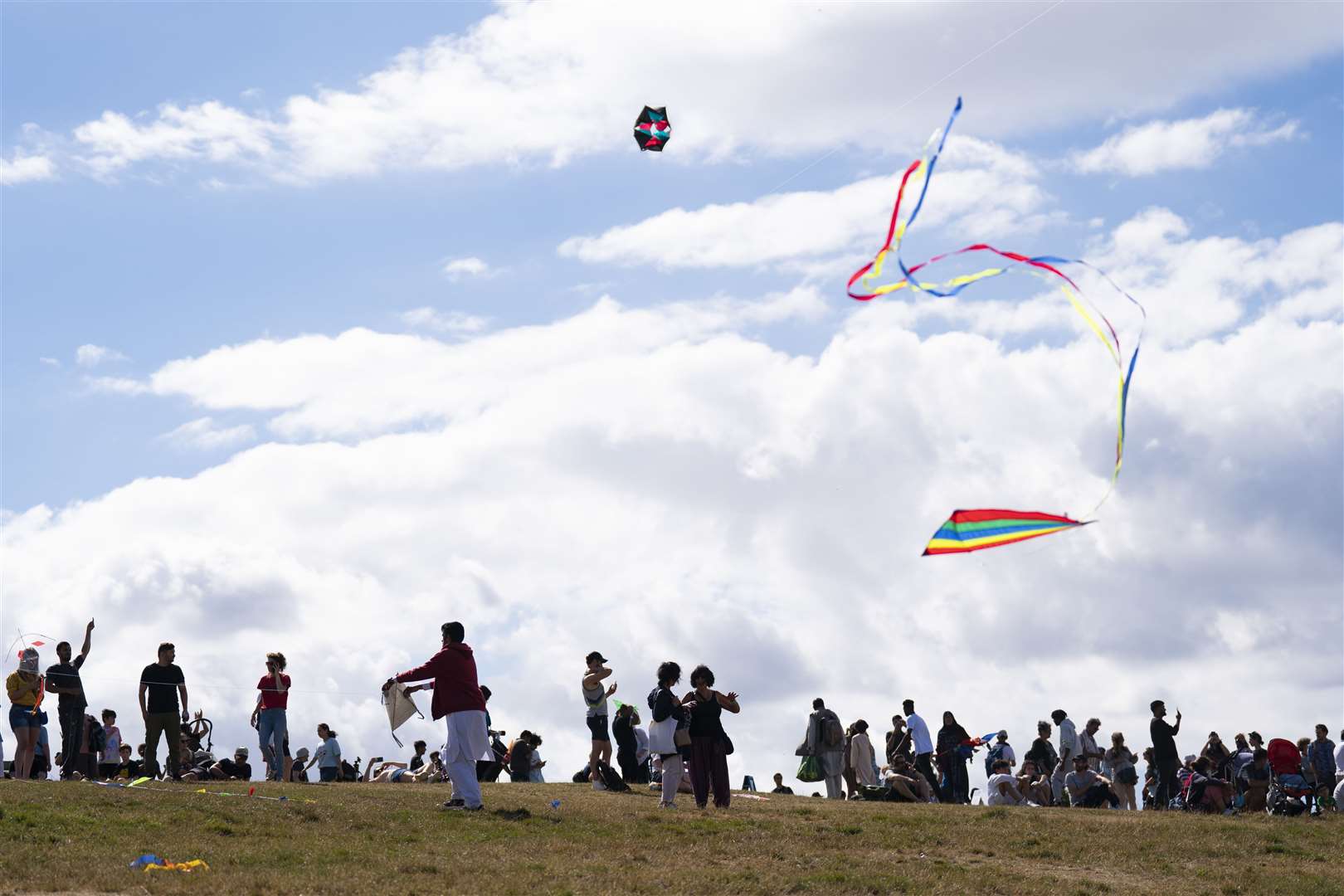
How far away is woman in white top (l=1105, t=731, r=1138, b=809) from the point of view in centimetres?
2548

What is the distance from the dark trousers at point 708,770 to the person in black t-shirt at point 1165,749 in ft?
26.7

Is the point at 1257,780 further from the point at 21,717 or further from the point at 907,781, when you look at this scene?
the point at 21,717

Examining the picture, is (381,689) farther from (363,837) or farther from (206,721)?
(206,721)

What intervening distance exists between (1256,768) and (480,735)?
11991 mm

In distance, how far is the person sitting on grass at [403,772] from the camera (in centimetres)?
2559

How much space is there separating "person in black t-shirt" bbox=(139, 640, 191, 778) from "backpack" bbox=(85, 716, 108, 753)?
106 inches

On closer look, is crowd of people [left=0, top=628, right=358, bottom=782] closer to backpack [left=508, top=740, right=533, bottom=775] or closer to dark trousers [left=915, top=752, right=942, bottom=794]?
backpack [left=508, top=740, right=533, bottom=775]

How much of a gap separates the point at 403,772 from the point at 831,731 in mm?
6822

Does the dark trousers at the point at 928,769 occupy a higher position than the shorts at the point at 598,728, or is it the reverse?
the shorts at the point at 598,728

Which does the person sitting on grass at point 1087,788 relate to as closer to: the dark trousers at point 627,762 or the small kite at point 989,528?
the dark trousers at point 627,762

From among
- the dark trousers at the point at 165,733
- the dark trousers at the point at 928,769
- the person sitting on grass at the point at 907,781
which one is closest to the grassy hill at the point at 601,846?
the dark trousers at the point at 165,733

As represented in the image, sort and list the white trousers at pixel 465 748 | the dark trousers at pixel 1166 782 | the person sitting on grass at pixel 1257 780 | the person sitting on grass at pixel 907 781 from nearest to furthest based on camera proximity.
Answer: the white trousers at pixel 465 748 → the person sitting on grass at pixel 907 781 → the person sitting on grass at pixel 1257 780 → the dark trousers at pixel 1166 782

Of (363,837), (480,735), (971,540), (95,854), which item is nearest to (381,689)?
(480,735)

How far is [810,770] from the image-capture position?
2481cm
